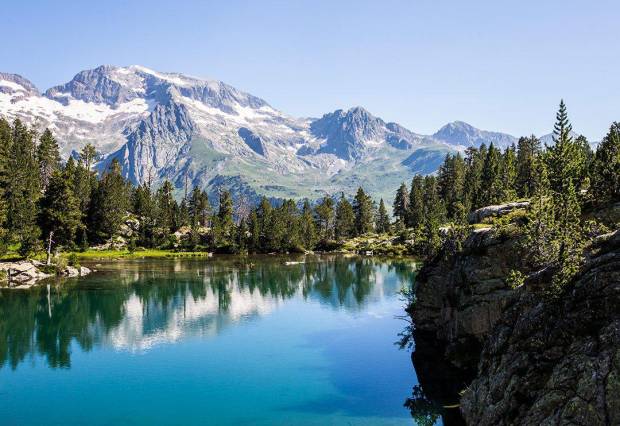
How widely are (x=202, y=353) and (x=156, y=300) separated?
119 feet

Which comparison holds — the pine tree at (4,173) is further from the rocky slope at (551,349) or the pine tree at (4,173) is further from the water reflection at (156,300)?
the rocky slope at (551,349)

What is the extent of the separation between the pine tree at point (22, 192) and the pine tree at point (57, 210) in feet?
9.11

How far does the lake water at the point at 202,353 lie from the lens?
40.8 meters

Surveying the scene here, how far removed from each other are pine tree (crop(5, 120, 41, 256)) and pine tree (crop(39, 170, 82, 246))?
9.11 ft

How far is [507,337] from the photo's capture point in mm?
28125

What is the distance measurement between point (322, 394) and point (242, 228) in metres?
154

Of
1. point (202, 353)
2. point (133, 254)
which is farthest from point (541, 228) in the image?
point (133, 254)

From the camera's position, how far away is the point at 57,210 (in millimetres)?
125500

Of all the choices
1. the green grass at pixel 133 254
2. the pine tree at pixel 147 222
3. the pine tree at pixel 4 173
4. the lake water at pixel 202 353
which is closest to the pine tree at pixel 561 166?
the lake water at pixel 202 353

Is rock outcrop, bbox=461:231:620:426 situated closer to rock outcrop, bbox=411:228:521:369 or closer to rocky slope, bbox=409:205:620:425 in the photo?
rocky slope, bbox=409:205:620:425

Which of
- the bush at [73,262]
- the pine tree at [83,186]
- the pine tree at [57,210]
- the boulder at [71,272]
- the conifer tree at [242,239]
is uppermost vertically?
the pine tree at [83,186]

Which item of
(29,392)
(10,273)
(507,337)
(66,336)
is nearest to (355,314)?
(66,336)

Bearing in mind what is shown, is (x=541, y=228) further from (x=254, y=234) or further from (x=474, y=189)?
(x=254, y=234)

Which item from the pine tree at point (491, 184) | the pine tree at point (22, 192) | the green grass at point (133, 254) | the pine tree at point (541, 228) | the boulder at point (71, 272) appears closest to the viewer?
the pine tree at point (541, 228)
